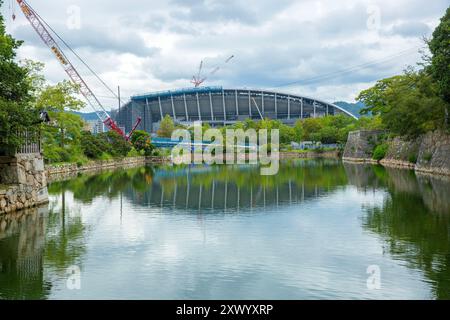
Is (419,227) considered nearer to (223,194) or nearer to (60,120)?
(223,194)

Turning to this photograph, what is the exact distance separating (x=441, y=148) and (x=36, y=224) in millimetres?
29543

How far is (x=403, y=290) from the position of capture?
388 inches

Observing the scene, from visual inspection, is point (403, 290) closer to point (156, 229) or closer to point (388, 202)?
point (156, 229)

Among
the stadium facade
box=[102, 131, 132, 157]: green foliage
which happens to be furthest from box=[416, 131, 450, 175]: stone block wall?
the stadium facade

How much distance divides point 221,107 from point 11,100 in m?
112

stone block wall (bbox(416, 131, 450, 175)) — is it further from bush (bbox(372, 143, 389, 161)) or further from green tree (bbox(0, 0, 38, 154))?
green tree (bbox(0, 0, 38, 154))

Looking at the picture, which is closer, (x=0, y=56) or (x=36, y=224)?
(x=36, y=224)

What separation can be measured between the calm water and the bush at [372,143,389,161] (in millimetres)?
34728

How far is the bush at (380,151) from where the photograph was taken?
59425 millimetres

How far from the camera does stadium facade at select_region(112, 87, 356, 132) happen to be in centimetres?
12888

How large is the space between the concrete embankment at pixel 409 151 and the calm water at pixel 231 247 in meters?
12.6

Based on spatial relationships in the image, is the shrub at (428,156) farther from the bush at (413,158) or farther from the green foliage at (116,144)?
the green foliage at (116,144)

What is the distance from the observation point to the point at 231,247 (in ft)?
45.3
